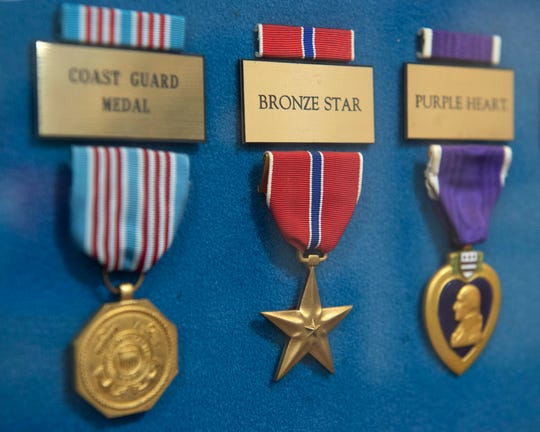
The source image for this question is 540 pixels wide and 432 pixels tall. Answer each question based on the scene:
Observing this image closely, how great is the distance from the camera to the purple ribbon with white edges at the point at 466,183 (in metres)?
1.05

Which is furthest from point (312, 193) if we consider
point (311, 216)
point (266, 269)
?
point (266, 269)

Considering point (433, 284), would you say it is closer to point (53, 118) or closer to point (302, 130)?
point (302, 130)

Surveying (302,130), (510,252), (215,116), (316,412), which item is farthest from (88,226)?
(510,252)

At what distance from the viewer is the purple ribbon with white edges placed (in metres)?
1.05

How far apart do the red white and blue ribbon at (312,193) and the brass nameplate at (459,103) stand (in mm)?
152

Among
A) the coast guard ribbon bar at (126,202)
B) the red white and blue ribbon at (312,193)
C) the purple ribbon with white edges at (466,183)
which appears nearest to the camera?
the coast guard ribbon bar at (126,202)

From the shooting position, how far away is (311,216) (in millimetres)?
964

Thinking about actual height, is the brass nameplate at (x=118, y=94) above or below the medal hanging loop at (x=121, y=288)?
above

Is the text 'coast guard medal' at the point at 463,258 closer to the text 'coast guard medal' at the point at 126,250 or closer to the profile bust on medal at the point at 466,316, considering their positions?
the profile bust on medal at the point at 466,316

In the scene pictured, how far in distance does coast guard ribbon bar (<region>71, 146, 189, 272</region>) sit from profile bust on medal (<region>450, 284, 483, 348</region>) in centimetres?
51

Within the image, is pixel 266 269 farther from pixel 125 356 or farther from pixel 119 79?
pixel 119 79

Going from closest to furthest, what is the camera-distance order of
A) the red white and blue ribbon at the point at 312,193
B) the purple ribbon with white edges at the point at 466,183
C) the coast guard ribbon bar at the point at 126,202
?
the coast guard ribbon bar at the point at 126,202, the red white and blue ribbon at the point at 312,193, the purple ribbon with white edges at the point at 466,183

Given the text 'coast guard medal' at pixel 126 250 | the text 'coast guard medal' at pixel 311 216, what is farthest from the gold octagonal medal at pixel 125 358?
the text 'coast guard medal' at pixel 311 216

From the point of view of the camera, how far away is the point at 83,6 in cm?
84
